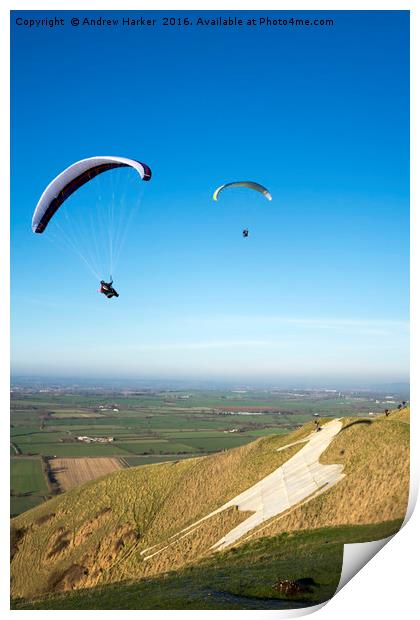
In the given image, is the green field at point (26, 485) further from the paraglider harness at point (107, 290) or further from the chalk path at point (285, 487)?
the paraglider harness at point (107, 290)

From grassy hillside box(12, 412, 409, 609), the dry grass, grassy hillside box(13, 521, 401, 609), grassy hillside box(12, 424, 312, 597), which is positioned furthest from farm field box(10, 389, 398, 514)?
the dry grass

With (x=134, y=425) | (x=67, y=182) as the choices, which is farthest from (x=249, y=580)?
(x=134, y=425)

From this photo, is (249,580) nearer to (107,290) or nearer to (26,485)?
(107,290)

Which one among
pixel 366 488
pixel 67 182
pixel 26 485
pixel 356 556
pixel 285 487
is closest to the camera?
pixel 356 556

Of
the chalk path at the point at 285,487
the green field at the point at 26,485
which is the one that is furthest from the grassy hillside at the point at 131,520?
the green field at the point at 26,485

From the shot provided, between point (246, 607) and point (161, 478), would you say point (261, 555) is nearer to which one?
point (246, 607)

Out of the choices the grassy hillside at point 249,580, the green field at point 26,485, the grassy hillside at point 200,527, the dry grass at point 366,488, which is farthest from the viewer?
the green field at point 26,485

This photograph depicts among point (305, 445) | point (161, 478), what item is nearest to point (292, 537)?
point (305, 445)
